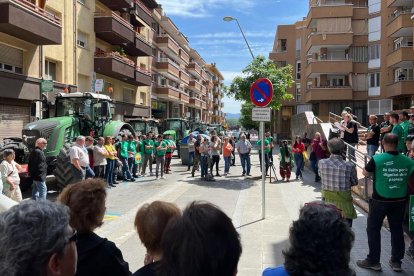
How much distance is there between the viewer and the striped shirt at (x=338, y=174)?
19.0 feet

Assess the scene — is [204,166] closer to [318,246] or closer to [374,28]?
[318,246]

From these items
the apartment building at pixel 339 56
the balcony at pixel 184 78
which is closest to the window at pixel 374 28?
the apartment building at pixel 339 56

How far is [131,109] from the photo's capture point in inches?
1362

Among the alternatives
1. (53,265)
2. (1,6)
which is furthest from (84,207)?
(1,6)

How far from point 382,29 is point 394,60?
6.66m

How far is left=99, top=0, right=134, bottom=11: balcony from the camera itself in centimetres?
2988

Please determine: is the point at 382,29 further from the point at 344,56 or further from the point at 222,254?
the point at 222,254

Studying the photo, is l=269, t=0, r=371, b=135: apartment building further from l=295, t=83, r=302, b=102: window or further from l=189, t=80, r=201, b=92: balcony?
l=189, t=80, r=201, b=92: balcony

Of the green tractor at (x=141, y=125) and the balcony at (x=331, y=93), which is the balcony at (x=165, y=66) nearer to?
the balcony at (x=331, y=93)

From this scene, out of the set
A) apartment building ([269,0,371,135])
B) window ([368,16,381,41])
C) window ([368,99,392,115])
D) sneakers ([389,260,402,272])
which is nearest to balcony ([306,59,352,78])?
apartment building ([269,0,371,135])

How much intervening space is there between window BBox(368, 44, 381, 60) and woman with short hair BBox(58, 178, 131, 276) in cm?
4258

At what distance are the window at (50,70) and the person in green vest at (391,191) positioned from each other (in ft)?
64.2

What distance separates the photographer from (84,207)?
2.94 metres

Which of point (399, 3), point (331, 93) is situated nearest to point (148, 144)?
point (399, 3)
